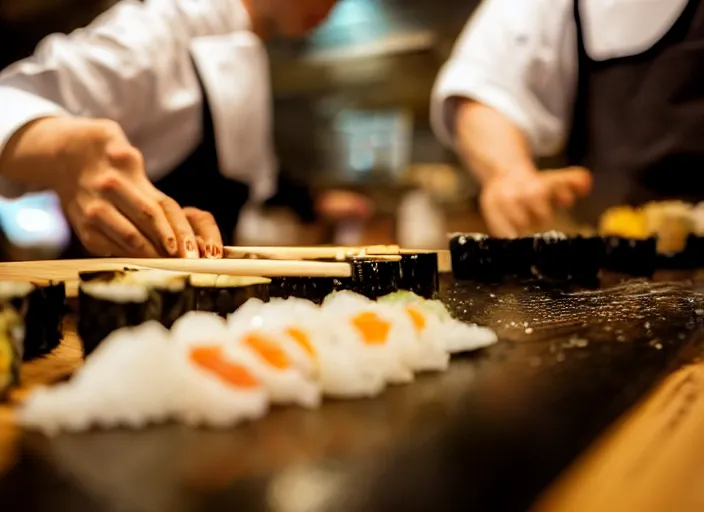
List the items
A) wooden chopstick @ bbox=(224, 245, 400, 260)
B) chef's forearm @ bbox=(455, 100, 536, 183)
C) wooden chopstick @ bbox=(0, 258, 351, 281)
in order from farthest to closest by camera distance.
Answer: chef's forearm @ bbox=(455, 100, 536, 183) → wooden chopstick @ bbox=(224, 245, 400, 260) → wooden chopstick @ bbox=(0, 258, 351, 281)

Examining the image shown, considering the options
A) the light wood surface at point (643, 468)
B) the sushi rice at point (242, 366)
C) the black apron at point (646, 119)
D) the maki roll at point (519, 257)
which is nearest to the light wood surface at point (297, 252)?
the sushi rice at point (242, 366)

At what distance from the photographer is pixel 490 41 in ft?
10.00

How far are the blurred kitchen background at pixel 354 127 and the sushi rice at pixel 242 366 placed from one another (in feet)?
7.80

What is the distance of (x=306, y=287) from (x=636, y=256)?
1.28 m

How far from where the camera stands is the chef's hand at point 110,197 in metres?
1.46

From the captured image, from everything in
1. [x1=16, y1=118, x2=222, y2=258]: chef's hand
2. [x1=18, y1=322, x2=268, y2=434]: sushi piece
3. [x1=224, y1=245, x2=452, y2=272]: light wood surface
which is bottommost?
[x1=18, y1=322, x2=268, y2=434]: sushi piece

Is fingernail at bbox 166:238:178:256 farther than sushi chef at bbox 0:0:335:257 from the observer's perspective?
No

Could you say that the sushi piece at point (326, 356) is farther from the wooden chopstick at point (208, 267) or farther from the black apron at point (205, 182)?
the black apron at point (205, 182)

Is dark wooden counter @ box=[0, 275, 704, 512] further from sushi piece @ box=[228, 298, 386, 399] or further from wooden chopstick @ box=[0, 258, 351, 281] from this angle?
wooden chopstick @ box=[0, 258, 351, 281]

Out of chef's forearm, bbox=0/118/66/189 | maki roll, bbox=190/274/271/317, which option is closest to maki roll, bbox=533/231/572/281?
maki roll, bbox=190/274/271/317

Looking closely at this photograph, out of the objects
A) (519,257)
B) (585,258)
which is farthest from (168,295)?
(585,258)

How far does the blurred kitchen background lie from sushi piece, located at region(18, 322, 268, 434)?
257 cm

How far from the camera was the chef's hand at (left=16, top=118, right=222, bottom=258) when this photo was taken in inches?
57.3

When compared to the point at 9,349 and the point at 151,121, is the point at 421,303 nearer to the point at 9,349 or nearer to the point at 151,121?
the point at 9,349
